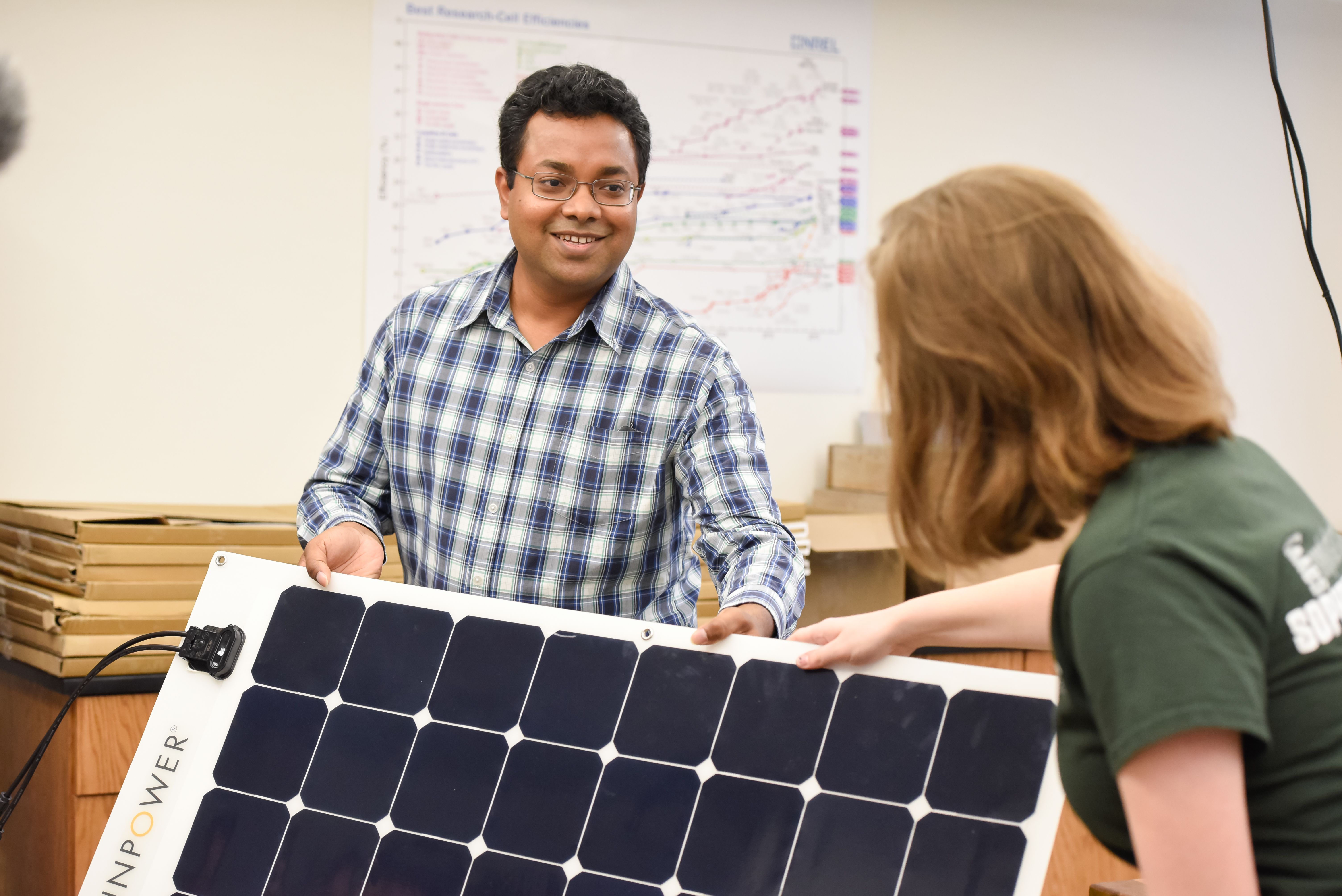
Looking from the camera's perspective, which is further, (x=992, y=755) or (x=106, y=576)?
(x=106, y=576)

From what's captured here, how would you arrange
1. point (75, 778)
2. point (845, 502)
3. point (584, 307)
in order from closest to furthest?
point (584, 307), point (75, 778), point (845, 502)

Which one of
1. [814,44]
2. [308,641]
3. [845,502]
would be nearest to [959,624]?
[308,641]

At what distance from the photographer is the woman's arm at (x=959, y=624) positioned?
1025 millimetres

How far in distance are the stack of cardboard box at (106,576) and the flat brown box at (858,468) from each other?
4.61 feet

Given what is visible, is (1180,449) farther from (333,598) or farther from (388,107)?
(388,107)

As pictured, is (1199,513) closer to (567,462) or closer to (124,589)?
(567,462)

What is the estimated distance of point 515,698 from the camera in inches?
44.8

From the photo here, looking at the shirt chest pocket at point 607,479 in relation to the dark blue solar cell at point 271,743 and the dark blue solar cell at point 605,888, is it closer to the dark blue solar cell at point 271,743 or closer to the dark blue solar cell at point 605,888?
the dark blue solar cell at point 271,743

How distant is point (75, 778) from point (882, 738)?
1491 millimetres

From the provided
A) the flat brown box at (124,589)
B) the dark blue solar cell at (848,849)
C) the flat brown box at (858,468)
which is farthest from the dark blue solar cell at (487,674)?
the flat brown box at (858,468)

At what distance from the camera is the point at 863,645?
1046mm

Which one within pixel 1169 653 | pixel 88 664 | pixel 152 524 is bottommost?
pixel 88 664

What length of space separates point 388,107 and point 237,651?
167 centimetres

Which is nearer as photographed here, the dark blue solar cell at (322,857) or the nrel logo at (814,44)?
the dark blue solar cell at (322,857)
